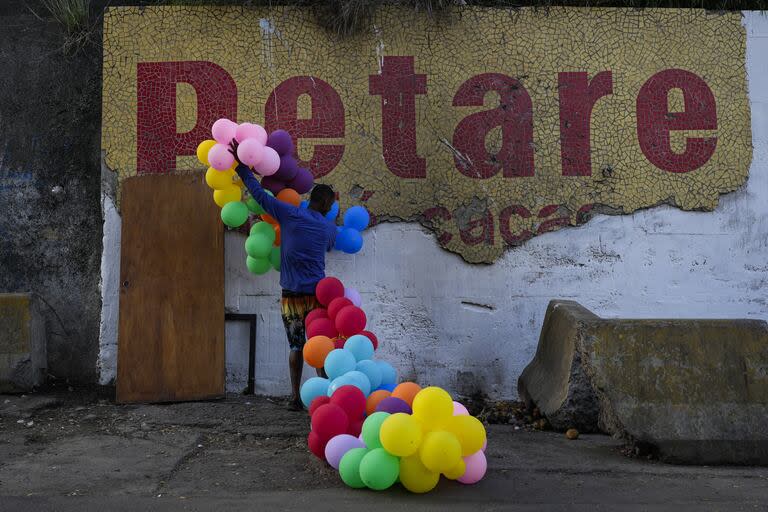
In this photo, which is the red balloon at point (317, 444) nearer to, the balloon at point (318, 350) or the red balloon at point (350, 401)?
the red balloon at point (350, 401)

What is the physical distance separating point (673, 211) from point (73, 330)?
4644 millimetres

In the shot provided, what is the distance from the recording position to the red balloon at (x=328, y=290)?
4.78 m

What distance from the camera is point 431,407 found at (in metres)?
3.55

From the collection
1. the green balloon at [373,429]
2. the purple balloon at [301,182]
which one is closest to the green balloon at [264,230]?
the purple balloon at [301,182]

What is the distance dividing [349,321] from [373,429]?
929 mm

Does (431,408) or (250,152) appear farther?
(250,152)

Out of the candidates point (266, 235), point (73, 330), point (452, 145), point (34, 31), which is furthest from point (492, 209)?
point (34, 31)

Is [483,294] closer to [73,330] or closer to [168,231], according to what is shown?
[168,231]

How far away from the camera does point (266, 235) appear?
5223 mm

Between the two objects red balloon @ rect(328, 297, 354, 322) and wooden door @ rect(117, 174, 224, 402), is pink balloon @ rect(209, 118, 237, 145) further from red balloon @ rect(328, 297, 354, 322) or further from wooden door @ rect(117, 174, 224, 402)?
red balloon @ rect(328, 297, 354, 322)

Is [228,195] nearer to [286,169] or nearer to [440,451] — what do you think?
[286,169]

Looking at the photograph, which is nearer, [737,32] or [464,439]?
[464,439]

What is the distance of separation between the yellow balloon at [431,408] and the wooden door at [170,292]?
2452 mm

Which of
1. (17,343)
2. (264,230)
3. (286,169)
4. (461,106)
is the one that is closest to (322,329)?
(264,230)
